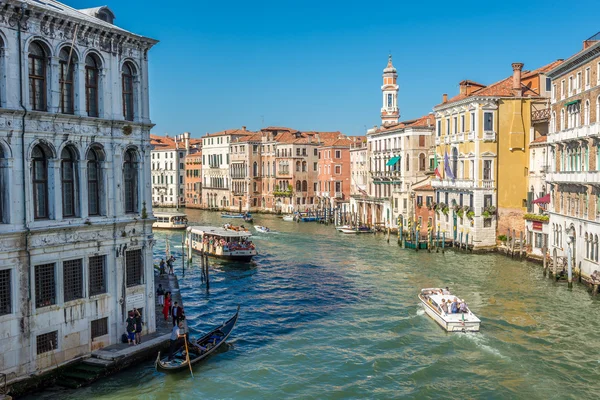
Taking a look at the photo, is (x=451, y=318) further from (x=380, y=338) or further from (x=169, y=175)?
(x=169, y=175)

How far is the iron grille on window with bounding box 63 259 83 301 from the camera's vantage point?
48.9ft

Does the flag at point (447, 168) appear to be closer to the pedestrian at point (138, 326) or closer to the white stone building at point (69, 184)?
the white stone building at point (69, 184)

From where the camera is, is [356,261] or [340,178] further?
[340,178]

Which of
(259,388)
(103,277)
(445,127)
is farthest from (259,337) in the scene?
(445,127)

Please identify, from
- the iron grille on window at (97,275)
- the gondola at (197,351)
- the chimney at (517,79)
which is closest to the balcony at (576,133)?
the chimney at (517,79)

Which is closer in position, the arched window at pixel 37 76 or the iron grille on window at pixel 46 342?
the arched window at pixel 37 76

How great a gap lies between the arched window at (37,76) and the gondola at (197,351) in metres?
6.54

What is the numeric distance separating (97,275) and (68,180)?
2.43 metres

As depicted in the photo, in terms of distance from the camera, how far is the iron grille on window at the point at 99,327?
15573mm

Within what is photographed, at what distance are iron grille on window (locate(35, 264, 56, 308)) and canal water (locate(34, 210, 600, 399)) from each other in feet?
6.98

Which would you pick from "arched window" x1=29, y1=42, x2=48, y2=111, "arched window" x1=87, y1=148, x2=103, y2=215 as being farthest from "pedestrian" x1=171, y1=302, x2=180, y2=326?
"arched window" x1=29, y1=42, x2=48, y2=111

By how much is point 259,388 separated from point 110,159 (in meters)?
6.74

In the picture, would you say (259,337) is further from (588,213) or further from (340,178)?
(340,178)

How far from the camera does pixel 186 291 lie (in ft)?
92.7
